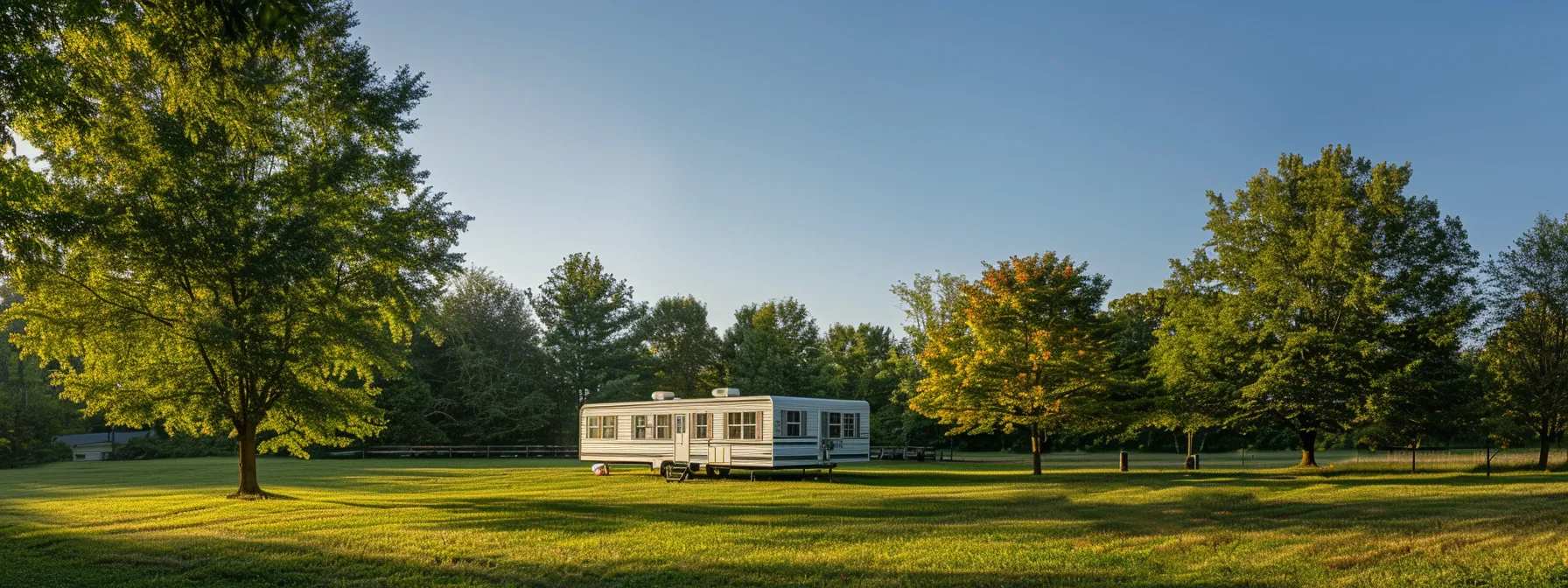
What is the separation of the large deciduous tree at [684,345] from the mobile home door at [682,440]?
1499 inches

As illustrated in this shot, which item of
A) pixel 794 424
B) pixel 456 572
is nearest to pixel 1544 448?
pixel 794 424

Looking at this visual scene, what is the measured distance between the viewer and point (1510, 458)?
1287 inches

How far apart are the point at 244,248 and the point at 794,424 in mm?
15165

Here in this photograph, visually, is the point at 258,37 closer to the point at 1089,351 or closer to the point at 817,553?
the point at 817,553

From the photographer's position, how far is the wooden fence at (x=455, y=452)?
53347 mm

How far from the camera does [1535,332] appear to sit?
33.4m

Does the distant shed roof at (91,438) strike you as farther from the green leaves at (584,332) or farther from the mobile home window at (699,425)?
the mobile home window at (699,425)

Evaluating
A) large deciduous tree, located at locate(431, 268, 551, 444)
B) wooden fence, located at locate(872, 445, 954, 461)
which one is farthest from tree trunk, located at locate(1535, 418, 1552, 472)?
large deciduous tree, located at locate(431, 268, 551, 444)

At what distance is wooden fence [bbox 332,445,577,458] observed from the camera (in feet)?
175

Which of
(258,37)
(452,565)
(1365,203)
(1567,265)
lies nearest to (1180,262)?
(1365,203)

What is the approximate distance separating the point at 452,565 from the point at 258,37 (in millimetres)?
6609

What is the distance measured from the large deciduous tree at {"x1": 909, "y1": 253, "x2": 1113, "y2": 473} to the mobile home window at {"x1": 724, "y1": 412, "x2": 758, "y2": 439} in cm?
544

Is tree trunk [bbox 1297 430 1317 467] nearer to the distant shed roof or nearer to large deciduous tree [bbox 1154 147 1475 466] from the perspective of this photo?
large deciduous tree [bbox 1154 147 1475 466]

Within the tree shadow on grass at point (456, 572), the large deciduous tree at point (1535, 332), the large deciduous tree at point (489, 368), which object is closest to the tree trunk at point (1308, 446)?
the large deciduous tree at point (1535, 332)
